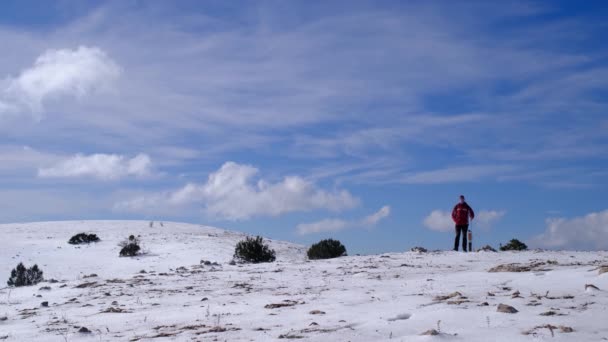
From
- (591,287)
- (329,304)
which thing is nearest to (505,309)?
(591,287)

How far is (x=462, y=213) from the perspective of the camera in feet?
56.2

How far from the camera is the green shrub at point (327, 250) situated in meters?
20.7

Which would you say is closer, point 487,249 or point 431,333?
point 431,333

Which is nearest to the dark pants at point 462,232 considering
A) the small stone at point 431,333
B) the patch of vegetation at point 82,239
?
the small stone at point 431,333

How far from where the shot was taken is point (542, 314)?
5.90 m

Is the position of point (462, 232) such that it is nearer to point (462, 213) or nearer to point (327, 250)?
point (462, 213)

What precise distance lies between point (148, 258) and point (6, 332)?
14819mm

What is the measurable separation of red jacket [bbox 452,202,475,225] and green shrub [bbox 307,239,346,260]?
5.10m

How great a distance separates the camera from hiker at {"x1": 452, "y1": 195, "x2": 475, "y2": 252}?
17.1 metres

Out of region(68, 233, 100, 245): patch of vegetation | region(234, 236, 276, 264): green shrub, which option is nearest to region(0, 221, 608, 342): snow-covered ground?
region(234, 236, 276, 264): green shrub

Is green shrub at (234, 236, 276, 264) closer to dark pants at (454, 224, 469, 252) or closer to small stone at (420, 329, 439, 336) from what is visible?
dark pants at (454, 224, 469, 252)

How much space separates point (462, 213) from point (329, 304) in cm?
1054

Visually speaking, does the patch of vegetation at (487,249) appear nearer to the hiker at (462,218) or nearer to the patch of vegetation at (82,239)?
the hiker at (462,218)

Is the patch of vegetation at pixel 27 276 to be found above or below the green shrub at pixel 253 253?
below
